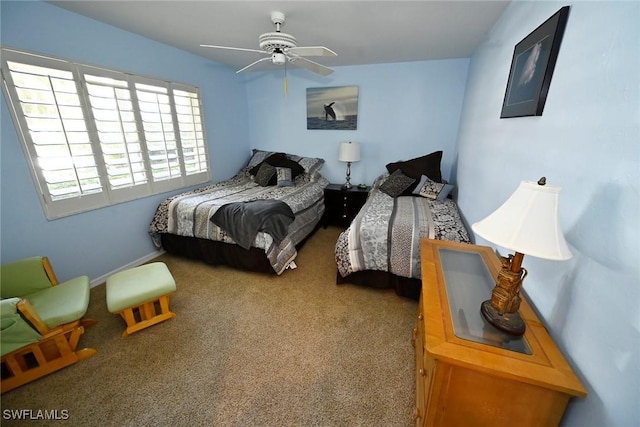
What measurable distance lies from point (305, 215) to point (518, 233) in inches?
95.8

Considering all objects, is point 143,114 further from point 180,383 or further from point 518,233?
point 518,233

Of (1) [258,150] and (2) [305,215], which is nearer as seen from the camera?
(2) [305,215]

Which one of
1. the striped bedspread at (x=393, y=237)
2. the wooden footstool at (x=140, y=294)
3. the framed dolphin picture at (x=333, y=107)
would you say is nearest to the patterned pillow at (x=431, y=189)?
the striped bedspread at (x=393, y=237)

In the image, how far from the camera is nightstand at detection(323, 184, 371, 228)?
359cm

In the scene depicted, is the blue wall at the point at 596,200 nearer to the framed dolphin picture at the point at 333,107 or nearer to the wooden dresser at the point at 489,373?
the wooden dresser at the point at 489,373

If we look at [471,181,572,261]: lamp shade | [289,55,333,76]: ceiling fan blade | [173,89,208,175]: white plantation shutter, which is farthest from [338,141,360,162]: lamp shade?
[471,181,572,261]: lamp shade

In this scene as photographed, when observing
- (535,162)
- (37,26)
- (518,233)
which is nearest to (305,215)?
(535,162)

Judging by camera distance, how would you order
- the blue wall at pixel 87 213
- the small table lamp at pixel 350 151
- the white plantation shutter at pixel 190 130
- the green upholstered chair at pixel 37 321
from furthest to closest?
the small table lamp at pixel 350 151 → the white plantation shutter at pixel 190 130 → the blue wall at pixel 87 213 → the green upholstered chair at pixel 37 321

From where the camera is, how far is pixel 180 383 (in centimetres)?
146

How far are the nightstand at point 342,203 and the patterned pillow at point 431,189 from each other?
738 millimetres

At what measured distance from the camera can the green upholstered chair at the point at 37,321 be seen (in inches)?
50.4

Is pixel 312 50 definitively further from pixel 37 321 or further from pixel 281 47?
pixel 37 321

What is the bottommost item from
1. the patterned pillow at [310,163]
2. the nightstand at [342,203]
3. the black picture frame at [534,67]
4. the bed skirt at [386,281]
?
the bed skirt at [386,281]

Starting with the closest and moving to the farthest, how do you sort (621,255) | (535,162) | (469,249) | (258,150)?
(621,255) < (535,162) < (469,249) < (258,150)
